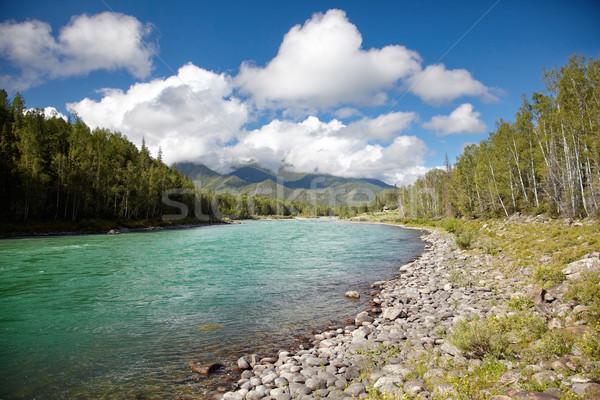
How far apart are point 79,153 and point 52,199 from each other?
14273 mm

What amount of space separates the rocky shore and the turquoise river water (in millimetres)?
1301

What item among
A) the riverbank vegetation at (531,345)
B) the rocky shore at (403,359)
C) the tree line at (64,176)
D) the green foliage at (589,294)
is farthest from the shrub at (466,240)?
the tree line at (64,176)

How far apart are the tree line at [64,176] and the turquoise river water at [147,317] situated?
3998cm

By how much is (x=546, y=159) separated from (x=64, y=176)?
8748 centimetres

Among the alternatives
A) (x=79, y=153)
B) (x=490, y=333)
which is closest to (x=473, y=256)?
(x=490, y=333)

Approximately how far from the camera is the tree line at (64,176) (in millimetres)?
55125

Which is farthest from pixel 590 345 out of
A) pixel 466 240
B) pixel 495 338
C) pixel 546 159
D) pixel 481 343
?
pixel 546 159

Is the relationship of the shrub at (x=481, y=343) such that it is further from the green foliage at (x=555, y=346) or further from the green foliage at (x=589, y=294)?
the green foliage at (x=589, y=294)

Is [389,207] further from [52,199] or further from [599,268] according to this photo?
[599,268]

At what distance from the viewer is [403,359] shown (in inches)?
317

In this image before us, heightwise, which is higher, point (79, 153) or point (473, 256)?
point (79, 153)

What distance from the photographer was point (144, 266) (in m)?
24.7

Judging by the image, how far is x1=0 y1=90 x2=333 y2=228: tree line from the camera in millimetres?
55125

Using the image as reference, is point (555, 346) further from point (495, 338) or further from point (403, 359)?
point (403, 359)
